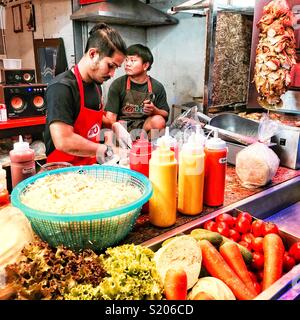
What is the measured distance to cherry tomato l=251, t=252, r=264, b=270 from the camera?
1395 mm

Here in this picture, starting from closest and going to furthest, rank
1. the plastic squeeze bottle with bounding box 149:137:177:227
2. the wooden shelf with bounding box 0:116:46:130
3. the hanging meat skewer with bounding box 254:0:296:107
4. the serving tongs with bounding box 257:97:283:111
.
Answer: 1. the plastic squeeze bottle with bounding box 149:137:177:227
2. the hanging meat skewer with bounding box 254:0:296:107
3. the serving tongs with bounding box 257:97:283:111
4. the wooden shelf with bounding box 0:116:46:130

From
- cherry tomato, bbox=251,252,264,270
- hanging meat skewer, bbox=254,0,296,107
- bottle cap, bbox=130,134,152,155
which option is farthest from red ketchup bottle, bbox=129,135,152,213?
hanging meat skewer, bbox=254,0,296,107

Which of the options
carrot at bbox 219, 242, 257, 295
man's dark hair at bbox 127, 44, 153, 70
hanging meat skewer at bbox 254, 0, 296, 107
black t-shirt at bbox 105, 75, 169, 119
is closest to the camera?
carrot at bbox 219, 242, 257, 295

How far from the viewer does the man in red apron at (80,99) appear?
2424 mm

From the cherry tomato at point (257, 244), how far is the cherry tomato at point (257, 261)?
0.04 m

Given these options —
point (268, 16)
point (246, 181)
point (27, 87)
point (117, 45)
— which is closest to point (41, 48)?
point (27, 87)

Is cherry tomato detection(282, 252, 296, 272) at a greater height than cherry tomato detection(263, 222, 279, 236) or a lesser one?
lesser

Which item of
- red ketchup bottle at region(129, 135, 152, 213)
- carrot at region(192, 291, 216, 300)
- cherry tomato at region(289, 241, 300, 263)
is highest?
red ketchup bottle at region(129, 135, 152, 213)

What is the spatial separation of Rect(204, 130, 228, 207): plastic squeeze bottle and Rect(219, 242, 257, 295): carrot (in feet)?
1.20

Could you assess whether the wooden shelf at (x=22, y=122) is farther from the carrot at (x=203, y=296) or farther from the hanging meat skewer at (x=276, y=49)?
the carrot at (x=203, y=296)

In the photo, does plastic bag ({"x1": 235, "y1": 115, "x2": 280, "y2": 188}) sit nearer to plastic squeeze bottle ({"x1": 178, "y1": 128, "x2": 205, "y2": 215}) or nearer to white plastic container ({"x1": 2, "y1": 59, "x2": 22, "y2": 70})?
plastic squeeze bottle ({"x1": 178, "y1": 128, "x2": 205, "y2": 215})

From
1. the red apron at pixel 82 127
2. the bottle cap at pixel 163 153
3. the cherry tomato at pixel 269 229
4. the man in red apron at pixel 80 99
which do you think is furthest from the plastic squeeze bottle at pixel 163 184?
the red apron at pixel 82 127
